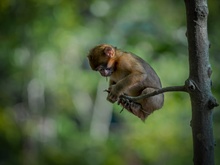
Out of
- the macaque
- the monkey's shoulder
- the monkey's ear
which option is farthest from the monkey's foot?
the monkey's ear

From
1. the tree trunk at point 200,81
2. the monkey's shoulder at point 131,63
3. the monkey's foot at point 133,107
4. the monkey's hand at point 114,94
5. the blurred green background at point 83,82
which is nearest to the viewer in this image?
the tree trunk at point 200,81

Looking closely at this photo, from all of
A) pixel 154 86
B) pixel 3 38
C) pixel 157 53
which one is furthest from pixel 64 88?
pixel 154 86

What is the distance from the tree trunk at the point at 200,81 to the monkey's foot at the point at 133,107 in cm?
23

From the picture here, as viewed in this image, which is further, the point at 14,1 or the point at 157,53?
the point at 14,1

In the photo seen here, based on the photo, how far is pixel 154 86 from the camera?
1776 mm

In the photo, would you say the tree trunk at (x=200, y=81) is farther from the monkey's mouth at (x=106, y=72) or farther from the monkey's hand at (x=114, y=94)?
the monkey's mouth at (x=106, y=72)

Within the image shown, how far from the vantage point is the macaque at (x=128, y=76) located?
1715 millimetres

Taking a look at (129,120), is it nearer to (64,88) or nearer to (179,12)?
(64,88)

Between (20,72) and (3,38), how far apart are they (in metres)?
0.75

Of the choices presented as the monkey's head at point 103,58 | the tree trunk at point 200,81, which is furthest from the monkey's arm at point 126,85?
the tree trunk at point 200,81

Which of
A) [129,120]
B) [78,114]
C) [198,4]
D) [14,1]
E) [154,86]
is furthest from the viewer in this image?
[78,114]

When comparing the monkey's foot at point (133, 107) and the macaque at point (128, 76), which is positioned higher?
the macaque at point (128, 76)

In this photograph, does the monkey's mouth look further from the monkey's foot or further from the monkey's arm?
the monkey's foot

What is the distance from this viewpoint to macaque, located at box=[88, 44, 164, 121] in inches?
67.5
